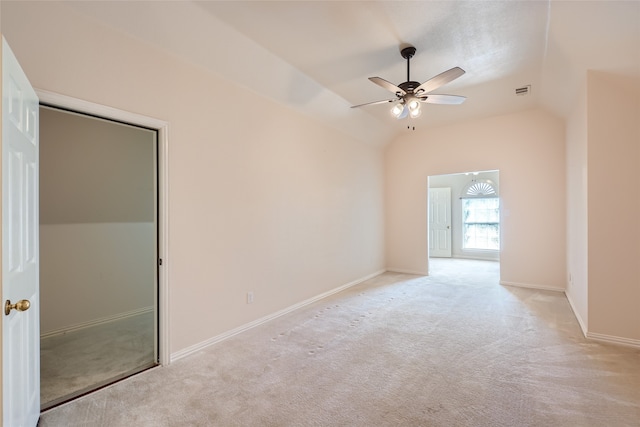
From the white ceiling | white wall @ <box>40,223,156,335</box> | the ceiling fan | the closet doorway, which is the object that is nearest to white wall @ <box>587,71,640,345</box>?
the white ceiling

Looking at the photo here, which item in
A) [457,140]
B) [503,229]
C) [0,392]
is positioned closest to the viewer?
[0,392]

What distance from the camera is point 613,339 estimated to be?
2.89m

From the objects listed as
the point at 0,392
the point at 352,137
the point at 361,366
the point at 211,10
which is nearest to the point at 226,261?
the point at 361,366

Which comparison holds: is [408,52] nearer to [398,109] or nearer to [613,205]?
[398,109]

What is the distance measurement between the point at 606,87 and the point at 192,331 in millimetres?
4698

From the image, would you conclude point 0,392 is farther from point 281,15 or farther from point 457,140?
point 457,140

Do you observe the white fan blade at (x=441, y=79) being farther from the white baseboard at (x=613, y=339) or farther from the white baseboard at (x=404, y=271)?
the white baseboard at (x=404, y=271)

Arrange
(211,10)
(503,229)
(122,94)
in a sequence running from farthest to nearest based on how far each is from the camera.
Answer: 1. (503,229)
2. (211,10)
3. (122,94)

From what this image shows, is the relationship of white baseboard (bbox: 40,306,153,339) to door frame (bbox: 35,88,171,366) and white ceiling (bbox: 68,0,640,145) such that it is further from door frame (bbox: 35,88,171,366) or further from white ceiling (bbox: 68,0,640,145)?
white ceiling (bbox: 68,0,640,145)

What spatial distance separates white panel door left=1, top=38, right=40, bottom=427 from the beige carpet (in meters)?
0.52

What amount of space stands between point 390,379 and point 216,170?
8.02ft

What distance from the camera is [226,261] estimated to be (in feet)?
10.1

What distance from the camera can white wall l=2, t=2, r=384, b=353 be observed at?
204 centimetres

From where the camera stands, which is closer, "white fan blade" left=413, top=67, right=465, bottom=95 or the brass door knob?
the brass door knob
